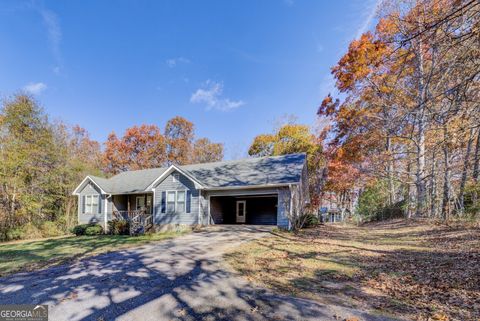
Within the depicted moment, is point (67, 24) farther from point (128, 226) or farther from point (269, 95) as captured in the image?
point (269, 95)

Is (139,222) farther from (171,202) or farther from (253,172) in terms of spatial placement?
(253,172)

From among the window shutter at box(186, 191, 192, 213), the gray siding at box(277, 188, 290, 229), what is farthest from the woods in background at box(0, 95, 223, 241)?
the gray siding at box(277, 188, 290, 229)

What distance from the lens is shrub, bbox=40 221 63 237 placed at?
17783mm

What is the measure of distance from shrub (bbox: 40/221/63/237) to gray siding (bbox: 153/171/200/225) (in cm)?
793

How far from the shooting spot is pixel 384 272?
5.79m

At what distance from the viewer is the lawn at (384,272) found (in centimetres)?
405

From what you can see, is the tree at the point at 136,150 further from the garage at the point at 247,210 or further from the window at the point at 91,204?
the garage at the point at 247,210

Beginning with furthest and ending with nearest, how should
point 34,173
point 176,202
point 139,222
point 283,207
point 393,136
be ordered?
point 34,173 < point 139,222 < point 176,202 < point 283,207 < point 393,136

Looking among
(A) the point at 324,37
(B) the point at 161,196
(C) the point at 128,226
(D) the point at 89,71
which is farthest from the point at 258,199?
(D) the point at 89,71

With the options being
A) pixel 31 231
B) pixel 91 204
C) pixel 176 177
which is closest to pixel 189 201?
pixel 176 177

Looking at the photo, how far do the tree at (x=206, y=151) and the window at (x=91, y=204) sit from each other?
59.5ft

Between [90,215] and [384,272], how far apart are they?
22190mm

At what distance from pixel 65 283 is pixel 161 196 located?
11.5 m

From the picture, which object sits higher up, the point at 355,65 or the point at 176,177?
the point at 355,65
